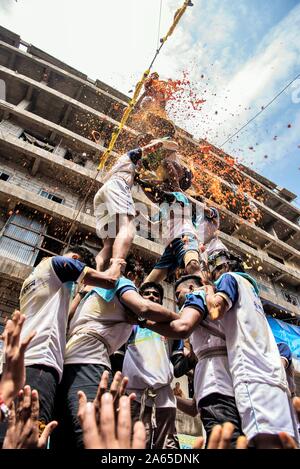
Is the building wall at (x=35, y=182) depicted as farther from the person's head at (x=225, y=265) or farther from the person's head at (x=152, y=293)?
the person's head at (x=225, y=265)

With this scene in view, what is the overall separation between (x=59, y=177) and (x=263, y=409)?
12.4m

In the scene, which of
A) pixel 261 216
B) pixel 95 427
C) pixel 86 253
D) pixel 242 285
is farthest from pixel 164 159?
pixel 261 216

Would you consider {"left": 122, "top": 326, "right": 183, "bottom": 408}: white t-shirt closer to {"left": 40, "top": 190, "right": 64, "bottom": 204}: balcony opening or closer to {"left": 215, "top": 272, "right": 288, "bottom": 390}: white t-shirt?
{"left": 215, "top": 272, "right": 288, "bottom": 390}: white t-shirt

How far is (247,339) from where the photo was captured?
207cm

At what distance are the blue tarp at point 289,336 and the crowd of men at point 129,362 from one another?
1038 cm

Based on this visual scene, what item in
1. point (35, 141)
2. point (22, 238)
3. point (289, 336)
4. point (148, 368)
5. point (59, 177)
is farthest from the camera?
point (35, 141)

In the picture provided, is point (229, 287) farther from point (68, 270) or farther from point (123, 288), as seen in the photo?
point (68, 270)

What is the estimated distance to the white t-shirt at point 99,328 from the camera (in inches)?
83.4

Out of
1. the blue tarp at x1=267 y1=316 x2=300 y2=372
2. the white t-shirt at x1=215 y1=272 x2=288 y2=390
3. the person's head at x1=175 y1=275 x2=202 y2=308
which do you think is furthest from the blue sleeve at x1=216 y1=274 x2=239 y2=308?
the blue tarp at x1=267 y1=316 x2=300 y2=372

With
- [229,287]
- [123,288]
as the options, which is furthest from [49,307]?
[229,287]

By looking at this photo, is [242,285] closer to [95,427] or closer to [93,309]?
[93,309]

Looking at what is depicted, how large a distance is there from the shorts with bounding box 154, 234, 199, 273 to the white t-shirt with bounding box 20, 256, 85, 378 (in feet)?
5.76

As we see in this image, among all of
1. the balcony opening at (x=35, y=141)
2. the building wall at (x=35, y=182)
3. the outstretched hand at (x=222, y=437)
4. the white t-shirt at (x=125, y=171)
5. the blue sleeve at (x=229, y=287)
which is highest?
the balcony opening at (x=35, y=141)

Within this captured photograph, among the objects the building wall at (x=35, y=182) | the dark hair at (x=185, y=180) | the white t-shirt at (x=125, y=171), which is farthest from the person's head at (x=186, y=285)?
the building wall at (x=35, y=182)
